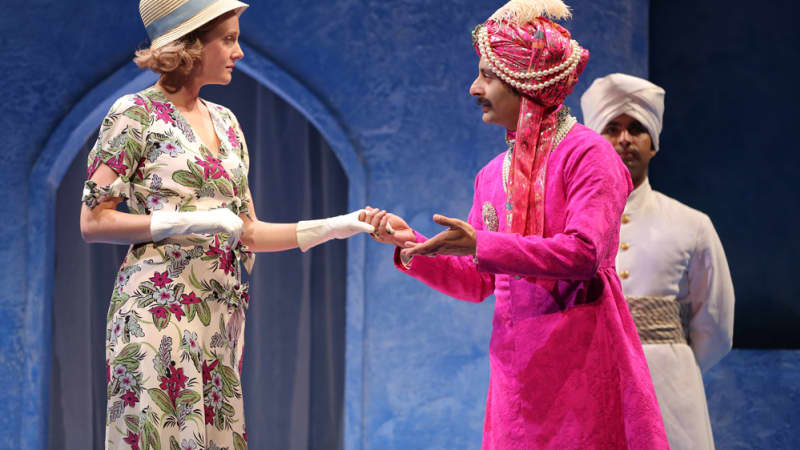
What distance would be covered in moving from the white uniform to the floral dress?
Answer: 1593 millimetres

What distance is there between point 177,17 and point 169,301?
0.79m

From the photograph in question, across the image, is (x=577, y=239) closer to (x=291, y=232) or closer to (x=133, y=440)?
(x=291, y=232)

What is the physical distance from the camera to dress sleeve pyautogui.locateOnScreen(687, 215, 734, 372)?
311 centimetres

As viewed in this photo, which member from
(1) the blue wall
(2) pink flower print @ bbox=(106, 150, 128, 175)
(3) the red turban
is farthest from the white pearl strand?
(1) the blue wall

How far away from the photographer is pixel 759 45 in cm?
424

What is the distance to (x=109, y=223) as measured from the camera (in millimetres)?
2166

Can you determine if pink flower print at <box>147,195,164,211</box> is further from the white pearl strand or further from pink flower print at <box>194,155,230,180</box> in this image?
the white pearl strand

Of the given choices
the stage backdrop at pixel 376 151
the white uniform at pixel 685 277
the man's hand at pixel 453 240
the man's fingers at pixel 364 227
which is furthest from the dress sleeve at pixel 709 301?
the man's hand at pixel 453 240

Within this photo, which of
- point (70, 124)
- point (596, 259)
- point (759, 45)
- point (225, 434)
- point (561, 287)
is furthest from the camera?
point (759, 45)

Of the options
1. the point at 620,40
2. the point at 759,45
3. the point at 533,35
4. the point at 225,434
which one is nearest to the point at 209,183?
the point at 225,434

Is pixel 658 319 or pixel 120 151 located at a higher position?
pixel 120 151

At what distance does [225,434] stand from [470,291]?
2.56 feet

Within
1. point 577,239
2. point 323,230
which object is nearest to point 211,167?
point 323,230

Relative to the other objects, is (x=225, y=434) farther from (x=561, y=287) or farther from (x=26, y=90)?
(x=26, y=90)
